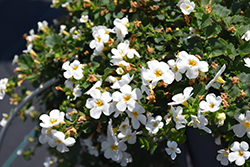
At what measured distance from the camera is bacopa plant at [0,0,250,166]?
87 cm

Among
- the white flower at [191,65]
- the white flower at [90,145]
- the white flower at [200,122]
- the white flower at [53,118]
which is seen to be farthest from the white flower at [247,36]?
the white flower at [90,145]

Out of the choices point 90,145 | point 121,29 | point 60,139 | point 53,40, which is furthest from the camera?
point 90,145

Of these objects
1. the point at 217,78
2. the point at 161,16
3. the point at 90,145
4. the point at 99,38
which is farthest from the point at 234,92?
the point at 90,145

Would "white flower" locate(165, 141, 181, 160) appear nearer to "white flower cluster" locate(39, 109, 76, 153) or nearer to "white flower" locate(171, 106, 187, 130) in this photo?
"white flower" locate(171, 106, 187, 130)

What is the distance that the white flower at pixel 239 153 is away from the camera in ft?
2.83

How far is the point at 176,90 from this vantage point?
37.7 inches

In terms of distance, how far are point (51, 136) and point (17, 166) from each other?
180 cm

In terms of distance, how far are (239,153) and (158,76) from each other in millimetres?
362

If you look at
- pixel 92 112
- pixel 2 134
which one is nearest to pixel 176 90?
pixel 92 112

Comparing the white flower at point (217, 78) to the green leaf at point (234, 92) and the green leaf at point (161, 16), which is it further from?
the green leaf at point (161, 16)

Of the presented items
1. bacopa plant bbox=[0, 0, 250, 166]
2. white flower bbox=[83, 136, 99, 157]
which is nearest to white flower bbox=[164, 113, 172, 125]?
bacopa plant bbox=[0, 0, 250, 166]

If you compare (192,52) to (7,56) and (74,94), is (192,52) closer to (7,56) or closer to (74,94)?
(74,94)

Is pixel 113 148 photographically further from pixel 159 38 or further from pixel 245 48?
pixel 245 48

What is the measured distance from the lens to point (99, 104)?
945 millimetres
